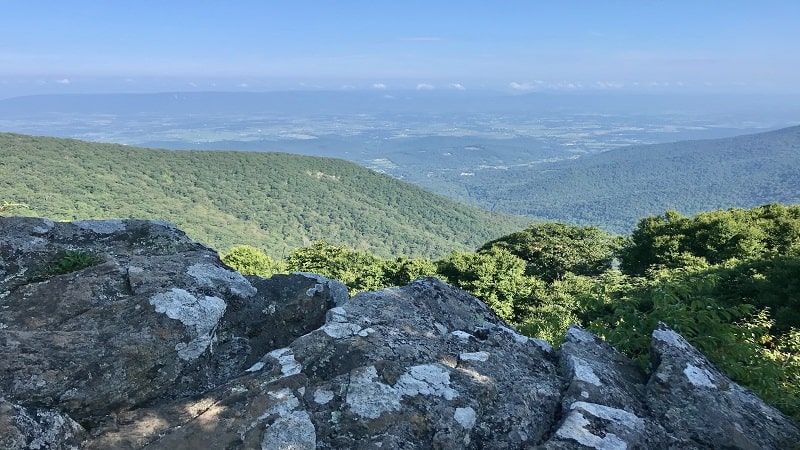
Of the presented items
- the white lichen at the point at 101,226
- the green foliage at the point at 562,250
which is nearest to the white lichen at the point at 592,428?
the white lichen at the point at 101,226

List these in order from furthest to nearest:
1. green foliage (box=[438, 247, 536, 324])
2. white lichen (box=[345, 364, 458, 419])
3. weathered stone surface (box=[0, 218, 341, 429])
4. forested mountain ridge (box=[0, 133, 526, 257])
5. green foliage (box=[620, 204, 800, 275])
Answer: forested mountain ridge (box=[0, 133, 526, 257])
green foliage (box=[438, 247, 536, 324])
green foliage (box=[620, 204, 800, 275])
weathered stone surface (box=[0, 218, 341, 429])
white lichen (box=[345, 364, 458, 419])

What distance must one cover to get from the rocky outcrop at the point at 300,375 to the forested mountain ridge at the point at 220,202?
135 meters

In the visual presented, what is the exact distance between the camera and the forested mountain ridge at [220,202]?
14050 cm

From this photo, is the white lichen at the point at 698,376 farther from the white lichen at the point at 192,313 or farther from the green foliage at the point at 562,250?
the green foliage at the point at 562,250

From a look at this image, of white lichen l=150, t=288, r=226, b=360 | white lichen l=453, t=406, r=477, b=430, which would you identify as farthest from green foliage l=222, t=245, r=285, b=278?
white lichen l=453, t=406, r=477, b=430

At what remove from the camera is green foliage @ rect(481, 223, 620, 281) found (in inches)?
1777

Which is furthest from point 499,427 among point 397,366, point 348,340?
point 348,340

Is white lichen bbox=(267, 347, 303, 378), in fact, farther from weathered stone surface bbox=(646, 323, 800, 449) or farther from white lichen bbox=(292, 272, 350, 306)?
weathered stone surface bbox=(646, 323, 800, 449)

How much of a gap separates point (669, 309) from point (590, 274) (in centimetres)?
4062

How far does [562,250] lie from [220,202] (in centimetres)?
14916

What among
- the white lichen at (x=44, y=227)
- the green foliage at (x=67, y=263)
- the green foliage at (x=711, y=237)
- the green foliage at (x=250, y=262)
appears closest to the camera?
the green foliage at (x=67, y=263)

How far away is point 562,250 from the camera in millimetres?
45781

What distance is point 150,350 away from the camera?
3.95 meters

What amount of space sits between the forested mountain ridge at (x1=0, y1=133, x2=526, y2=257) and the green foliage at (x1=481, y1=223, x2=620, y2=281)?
103860mm
